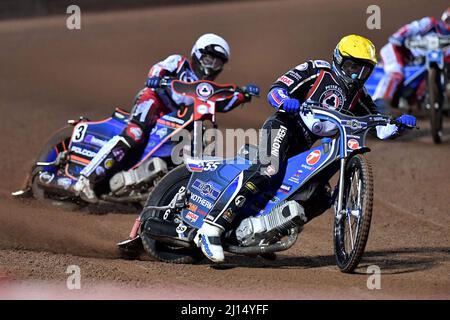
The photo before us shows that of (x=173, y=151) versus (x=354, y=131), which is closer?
(x=354, y=131)

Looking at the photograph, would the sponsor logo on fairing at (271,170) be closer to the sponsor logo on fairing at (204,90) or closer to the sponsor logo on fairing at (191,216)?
the sponsor logo on fairing at (191,216)

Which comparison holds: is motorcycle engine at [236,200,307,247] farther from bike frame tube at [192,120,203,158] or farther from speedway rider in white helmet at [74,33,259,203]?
speedway rider in white helmet at [74,33,259,203]

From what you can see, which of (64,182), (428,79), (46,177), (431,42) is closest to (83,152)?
(64,182)

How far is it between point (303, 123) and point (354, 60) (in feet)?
2.35

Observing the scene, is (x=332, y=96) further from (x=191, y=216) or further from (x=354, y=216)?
(x=191, y=216)

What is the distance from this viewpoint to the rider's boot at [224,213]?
26.5 ft

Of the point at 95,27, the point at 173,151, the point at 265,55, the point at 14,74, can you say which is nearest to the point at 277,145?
the point at 173,151

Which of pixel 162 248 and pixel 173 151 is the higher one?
pixel 173 151

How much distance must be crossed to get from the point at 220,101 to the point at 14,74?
39.9 feet

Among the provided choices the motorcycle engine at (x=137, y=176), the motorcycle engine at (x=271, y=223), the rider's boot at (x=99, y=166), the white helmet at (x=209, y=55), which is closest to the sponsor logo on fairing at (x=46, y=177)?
the rider's boot at (x=99, y=166)

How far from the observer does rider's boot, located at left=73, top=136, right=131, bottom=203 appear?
10844mm

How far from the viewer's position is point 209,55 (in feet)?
34.7

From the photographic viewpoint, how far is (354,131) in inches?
305
